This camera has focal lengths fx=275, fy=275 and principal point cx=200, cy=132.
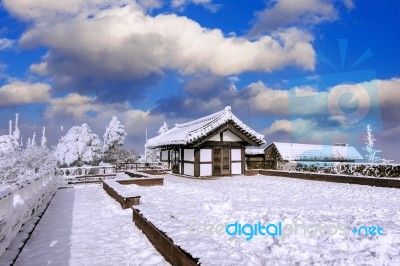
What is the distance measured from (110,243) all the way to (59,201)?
6.93m

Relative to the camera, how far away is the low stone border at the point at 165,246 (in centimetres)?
426

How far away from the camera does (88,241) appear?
244 inches

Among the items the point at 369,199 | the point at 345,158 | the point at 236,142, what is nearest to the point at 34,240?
the point at 369,199

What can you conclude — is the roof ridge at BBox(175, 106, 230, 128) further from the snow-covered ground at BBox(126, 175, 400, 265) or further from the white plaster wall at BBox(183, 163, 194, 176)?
the snow-covered ground at BBox(126, 175, 400, 265)

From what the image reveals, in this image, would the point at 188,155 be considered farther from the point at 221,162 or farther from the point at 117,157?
the point at 117,157

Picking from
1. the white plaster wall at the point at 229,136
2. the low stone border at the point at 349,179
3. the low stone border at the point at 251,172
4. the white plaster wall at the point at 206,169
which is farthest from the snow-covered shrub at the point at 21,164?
the low stone border at the point at 349,179

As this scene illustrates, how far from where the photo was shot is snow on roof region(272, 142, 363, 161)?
124 feet

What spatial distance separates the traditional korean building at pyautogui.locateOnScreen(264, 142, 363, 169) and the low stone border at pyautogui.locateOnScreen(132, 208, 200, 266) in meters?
32.3

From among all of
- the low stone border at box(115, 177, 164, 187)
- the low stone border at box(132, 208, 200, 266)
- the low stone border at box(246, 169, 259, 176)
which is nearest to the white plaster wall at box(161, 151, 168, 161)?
the low stone border at box(246, 169, 259, 176)

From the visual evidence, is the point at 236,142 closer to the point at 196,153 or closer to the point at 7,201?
the point at 196,153

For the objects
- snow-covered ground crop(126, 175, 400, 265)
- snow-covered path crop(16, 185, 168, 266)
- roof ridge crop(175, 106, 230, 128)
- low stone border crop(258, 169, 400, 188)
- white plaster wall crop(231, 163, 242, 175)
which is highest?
roof ridge crop(175, 106, 230, 128)

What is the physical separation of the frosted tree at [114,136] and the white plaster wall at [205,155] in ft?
89.2

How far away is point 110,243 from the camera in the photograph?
19.9 ft

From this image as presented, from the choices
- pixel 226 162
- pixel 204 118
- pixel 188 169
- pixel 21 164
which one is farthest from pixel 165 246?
pixel 21 164
